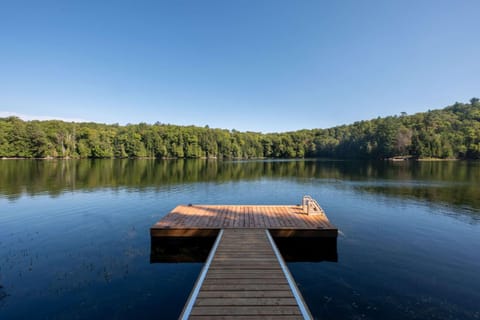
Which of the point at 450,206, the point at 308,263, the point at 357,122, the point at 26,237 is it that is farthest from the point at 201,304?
the point at 357,122

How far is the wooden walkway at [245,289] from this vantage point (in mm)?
3549

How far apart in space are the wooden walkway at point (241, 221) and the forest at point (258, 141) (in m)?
75.1

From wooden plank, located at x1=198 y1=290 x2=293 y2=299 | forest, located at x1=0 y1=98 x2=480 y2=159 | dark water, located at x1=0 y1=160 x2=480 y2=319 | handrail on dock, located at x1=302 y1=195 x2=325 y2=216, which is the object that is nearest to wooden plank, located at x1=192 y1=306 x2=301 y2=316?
wooden plank, located at x1=198 y1=290 x2=293 y2=299

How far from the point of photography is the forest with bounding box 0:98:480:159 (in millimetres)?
64625

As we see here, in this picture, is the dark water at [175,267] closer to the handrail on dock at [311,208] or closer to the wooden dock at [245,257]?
the wooden dock at [245,257]

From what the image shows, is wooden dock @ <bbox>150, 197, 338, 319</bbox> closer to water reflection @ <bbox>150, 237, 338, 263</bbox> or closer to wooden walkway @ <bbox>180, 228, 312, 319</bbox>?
wooden walkway @ <bbox>180, 228, 312, 319</bbox>

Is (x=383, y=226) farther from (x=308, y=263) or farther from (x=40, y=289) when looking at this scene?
(x=40, y=289)

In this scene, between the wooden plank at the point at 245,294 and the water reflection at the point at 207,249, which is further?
the water reflection at the point at 207,249

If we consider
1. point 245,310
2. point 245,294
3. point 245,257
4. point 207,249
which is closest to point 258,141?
point 207,249

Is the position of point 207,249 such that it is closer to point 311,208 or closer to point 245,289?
point 245,289

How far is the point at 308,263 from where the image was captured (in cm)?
699

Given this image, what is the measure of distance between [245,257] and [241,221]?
3131 millimetres

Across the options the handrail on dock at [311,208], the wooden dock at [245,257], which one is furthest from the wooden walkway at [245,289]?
the handrail on dock at [311,208]

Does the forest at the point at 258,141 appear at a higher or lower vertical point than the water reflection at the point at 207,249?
higher
